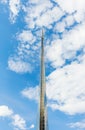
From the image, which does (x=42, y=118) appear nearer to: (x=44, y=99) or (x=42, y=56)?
(x=44, y=99)

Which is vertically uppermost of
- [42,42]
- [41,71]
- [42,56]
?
[42,42]

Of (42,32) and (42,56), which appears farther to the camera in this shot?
(42,32)

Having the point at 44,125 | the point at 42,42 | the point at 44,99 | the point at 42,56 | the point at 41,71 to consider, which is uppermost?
the point at 42,42

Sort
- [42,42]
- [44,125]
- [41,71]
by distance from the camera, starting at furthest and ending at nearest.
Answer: [42,42]
[41,71]
[44,125]

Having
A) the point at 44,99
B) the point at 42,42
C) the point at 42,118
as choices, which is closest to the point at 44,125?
the point at 42,118

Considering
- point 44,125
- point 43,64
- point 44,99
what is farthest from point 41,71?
point 44,125

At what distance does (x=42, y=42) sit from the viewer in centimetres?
9712

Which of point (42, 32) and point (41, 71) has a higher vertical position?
point (42, 32)

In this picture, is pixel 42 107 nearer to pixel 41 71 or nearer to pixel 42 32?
pixel 41 71

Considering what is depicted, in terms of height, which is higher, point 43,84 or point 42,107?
point 43,84

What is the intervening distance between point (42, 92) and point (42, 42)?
1901cm

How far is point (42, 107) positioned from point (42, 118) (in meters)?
3.03

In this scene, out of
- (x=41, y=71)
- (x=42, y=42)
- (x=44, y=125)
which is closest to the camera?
(x=44, y=125)

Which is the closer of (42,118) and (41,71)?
(42,118)
